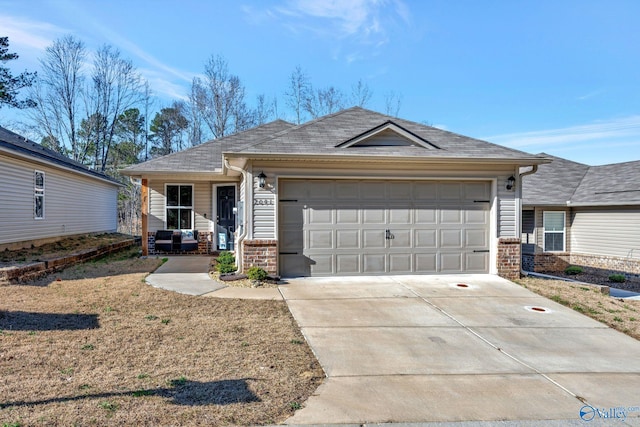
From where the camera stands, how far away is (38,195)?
13891mm

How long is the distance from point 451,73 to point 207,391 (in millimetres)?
19535

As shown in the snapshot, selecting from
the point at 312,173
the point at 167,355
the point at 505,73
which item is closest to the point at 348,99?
the point at 505,73

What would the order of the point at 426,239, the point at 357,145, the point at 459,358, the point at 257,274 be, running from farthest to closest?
the point at 426,239 < the point at 357,145 < the point at 257,274 < the point at 459,358

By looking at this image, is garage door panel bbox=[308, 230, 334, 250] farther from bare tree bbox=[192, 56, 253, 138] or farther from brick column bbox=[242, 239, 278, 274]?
bare tree bbox=[192, 56, 253, 138]

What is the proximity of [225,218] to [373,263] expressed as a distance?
6.29m

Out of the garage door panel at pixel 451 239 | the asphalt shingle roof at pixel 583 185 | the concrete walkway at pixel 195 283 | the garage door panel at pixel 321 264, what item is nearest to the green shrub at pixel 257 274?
the concrete walkway at pixel 195 283

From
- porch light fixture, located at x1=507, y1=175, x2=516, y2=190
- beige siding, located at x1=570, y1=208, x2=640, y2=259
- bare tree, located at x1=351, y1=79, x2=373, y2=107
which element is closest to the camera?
porch light fixture, located at x1=507, y1=175, x2=516, y2=190

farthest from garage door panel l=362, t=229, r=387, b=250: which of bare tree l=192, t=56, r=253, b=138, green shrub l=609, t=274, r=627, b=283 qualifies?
bare tree l=192, t=56, r=253, b=138

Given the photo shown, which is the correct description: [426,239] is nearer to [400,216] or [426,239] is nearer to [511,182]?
[400,216]

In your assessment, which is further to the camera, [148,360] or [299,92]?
[299,92]

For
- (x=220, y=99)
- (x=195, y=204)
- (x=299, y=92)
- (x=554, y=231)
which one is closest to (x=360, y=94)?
(x=299, y=92)

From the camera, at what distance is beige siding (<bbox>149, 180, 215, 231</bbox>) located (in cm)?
1343

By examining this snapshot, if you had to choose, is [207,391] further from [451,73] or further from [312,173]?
[451,73]

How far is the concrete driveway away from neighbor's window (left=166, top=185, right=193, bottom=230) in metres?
6.92
